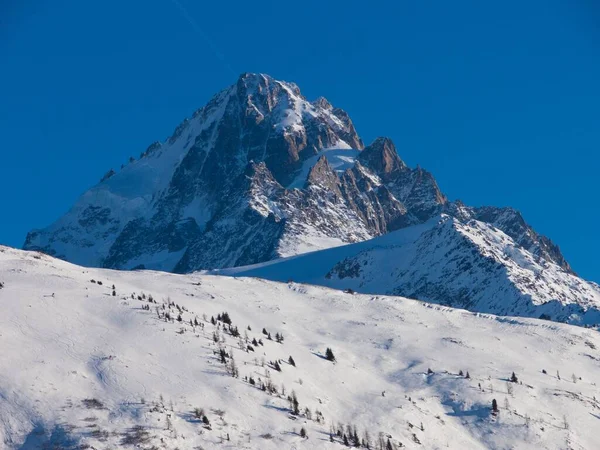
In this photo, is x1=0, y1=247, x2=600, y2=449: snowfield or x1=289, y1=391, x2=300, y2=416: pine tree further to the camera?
x1=289, y1=391, x2=300, y2=416: pine tree

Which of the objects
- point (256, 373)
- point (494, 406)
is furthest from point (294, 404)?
point (494, 406)

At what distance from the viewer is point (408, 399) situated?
2429 inches

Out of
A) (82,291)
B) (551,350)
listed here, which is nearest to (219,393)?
(82,291)

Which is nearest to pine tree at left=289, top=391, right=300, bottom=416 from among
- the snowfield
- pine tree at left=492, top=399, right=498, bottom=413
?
the snowfield

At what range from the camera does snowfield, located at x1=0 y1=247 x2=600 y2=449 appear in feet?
159

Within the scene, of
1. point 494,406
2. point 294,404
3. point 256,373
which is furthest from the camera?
point 494,406

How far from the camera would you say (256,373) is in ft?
191

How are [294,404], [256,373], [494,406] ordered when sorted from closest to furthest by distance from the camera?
[294,404] < [256,373] < [494,406]

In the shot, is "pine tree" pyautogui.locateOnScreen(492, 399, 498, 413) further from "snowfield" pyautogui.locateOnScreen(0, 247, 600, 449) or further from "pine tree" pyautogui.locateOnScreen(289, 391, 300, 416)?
"pine tree" pyautogui.locateOnScreen(289, 391, 300, 416)

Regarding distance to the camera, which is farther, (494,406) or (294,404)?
(494,406)

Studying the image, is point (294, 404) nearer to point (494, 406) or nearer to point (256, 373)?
point (256, 373)

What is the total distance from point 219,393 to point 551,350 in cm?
3877

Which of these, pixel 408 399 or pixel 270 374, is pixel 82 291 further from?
pixel 408 399

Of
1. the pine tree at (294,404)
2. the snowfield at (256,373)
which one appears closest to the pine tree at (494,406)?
the snowfield at (256,373)
